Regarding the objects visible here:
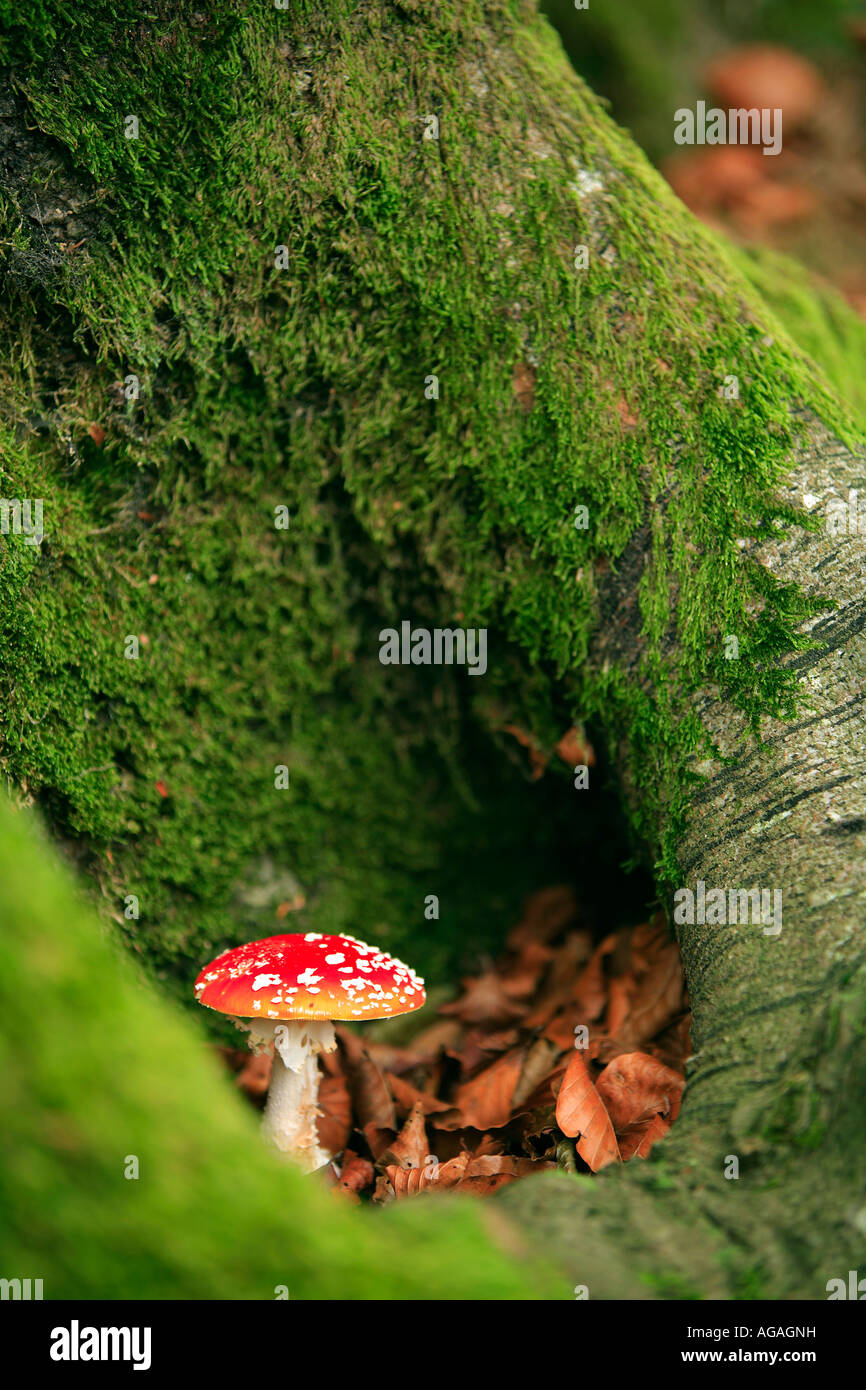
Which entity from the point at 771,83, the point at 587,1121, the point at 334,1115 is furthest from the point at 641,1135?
the point at 771,83

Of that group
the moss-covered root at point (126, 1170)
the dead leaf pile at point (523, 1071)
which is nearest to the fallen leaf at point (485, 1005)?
the dead leaf pile at point (523, 1071)

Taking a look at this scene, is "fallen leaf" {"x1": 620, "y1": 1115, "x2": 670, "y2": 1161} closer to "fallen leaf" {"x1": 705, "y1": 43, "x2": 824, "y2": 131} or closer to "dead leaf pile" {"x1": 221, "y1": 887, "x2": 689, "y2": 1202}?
"dead leaf pile" {"x1": 221, "y1": 887, "x2": 689, "y2": 1202}

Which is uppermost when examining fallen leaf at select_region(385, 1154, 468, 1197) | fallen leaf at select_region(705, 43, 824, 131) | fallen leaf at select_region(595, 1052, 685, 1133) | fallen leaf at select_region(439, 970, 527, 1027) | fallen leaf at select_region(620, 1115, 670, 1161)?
fallen leaf at select_region(705, 43, 824, 131)

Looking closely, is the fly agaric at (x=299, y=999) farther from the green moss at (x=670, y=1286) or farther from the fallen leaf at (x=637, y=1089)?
the green moss at (x=670, y=1286)

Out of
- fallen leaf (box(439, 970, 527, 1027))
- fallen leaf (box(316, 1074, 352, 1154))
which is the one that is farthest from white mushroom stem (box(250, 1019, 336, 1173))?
fallen leaf (box(439, 970, 527, 1027))

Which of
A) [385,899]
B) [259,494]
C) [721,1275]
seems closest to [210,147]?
[259,494]

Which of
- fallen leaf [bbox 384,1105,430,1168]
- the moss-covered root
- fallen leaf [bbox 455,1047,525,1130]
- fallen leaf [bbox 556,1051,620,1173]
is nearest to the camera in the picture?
the moss-covered root
